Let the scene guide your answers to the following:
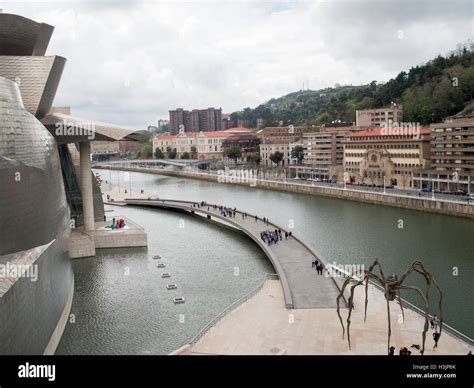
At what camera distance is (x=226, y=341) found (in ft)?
43.4

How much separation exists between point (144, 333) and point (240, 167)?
66.2 m

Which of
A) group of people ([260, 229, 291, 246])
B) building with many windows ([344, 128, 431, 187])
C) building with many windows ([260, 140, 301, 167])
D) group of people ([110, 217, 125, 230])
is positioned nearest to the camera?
group of people ([260, 229, 291, 246])

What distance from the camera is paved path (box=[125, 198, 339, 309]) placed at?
16.0 meters

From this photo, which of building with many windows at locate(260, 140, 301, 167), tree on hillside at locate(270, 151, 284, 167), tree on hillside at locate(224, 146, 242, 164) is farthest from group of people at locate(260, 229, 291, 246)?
tree on hillside at locate(224, 146, 242, 164)

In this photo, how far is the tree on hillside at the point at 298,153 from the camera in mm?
70488

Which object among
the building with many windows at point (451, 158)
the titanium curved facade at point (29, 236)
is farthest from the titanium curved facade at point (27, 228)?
the building with many windows at point (451, 158)

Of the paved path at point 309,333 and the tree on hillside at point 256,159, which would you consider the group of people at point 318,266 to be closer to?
the paved path at point 309,333

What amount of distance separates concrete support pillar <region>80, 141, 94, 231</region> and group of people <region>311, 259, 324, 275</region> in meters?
13.6

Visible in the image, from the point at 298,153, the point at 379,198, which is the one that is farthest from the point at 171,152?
the point at 379,198

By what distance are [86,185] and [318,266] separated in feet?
48.6

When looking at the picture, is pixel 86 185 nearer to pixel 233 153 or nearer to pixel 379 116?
pixel 379 116

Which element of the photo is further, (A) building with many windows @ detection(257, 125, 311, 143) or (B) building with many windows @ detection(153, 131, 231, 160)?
(B) building with many windows @ detection(153, 131, 231, 160)

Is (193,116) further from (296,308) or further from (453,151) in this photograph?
(296,308)

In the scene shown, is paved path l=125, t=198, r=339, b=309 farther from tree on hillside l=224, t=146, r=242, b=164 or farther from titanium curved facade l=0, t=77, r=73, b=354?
tree on hillside l=224, t=146, r=242, b=164
